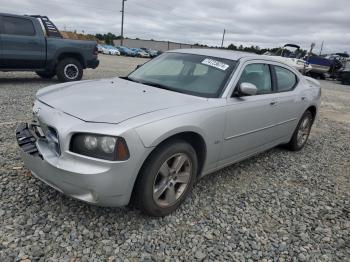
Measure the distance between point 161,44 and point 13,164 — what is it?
6801cm

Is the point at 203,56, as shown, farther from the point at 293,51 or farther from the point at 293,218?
the point at 293,51

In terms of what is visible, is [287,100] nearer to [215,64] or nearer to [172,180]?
[215,64]

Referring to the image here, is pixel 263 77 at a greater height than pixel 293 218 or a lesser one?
greater

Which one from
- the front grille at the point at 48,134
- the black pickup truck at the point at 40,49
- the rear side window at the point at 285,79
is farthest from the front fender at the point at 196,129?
the black pickup truck at the point at 40,49

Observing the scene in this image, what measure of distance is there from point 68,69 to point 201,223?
8123mm

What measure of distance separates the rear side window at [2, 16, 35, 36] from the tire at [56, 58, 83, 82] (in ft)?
3.79

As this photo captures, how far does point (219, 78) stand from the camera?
362cm

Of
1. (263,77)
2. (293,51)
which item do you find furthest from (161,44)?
(263,77)

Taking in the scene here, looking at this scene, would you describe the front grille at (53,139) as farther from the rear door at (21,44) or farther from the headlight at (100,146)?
the rear door at (21,44)

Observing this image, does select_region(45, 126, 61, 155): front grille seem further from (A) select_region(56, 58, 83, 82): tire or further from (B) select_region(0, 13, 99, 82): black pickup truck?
(A) select_region(56, 58, 83, 82): tire

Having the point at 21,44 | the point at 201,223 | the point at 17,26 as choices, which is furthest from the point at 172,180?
the point at 17,26

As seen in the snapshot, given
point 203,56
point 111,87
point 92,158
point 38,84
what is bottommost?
point 38,84

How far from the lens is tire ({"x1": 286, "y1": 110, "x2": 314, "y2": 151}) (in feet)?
17.1

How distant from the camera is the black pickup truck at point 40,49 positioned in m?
8.61
